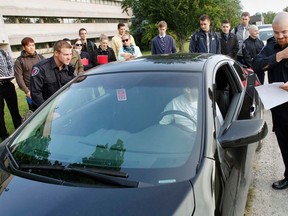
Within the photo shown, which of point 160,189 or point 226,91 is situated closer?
point 160,189

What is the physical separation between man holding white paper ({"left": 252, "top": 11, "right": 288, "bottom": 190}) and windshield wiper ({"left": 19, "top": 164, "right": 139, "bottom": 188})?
170 centimetres

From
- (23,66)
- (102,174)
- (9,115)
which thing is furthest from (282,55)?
(9,115)

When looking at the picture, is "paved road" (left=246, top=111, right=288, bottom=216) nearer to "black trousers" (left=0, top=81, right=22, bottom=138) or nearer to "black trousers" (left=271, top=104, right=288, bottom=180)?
"black trousers" (left=271, top=104, right=288, bottom=180)

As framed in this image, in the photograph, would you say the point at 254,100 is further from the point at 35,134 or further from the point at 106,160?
the point at 35,134

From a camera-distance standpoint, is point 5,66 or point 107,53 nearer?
point 5,66

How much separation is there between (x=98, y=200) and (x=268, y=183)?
2.19 m

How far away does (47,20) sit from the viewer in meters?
35.9

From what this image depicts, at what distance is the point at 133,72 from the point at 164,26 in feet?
15.2

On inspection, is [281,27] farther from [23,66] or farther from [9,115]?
[9,115]

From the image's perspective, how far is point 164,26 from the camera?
653cm

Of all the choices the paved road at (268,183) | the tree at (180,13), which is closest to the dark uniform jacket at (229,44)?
the paved road at (268,183)

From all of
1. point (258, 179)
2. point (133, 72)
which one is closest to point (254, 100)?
point (258, 179)

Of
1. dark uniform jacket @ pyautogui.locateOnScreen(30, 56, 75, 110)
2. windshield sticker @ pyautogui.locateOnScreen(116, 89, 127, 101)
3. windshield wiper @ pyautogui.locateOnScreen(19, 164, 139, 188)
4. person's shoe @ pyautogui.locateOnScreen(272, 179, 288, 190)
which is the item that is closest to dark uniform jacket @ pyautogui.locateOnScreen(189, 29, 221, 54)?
dark uniform jacket @ pyautogui.locateOnScreen(30, 56, 75, 110)

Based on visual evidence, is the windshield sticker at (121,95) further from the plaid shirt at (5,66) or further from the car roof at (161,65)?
the plaid shirt at (5,66)
